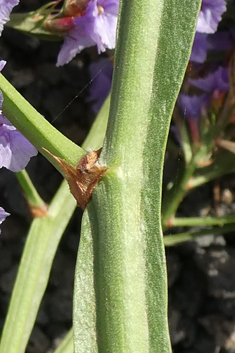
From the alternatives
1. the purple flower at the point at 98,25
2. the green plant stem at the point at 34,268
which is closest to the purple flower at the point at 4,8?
the purple flower at the point at 98,25

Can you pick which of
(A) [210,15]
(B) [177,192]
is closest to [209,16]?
(A) [210,15]

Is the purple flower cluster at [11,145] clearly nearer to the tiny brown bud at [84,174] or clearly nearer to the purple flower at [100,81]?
the tiny brown bud at [84,174]

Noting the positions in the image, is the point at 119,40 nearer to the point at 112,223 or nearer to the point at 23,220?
the point at 112,223

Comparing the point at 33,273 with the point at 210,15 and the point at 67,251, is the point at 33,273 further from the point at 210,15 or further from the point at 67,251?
the point at 210,15

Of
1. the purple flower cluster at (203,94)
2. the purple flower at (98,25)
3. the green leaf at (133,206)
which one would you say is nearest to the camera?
the green leaf at (133,206)

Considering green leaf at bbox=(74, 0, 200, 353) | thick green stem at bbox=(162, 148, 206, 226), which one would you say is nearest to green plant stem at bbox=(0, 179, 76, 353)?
thick green stem at bbox=(162, 148, 206, 226)
